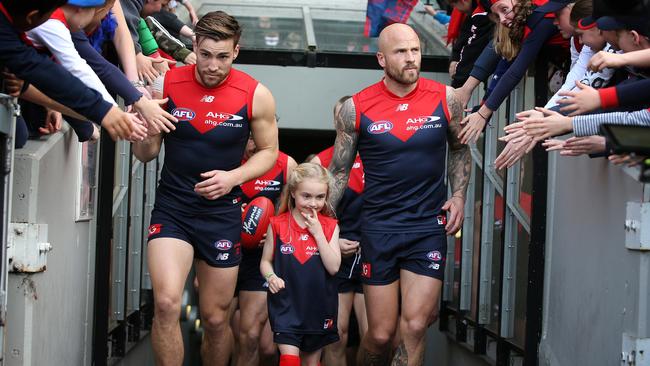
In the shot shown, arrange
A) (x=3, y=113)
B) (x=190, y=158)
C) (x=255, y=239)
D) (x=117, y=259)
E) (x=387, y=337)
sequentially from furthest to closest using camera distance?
(x=117, y=259), (x=255, y=239), (x=387, y=337), (x=190, y=158), (x=3, y=113)

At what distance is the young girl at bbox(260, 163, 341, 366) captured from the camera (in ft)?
21.5

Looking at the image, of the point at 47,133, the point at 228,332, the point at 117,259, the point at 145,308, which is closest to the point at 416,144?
the point at 228,332

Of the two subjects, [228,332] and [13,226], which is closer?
[13,226]

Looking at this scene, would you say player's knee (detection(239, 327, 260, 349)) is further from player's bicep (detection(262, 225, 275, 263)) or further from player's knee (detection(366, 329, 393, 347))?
player's bicep (detection(262, 225, 275, 263))

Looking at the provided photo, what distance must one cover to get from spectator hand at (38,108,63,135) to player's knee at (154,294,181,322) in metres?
1.13

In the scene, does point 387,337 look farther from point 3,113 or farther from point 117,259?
point 3,113

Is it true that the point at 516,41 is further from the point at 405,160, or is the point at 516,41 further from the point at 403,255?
the point at 403,255

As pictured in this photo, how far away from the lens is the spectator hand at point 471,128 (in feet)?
21.9

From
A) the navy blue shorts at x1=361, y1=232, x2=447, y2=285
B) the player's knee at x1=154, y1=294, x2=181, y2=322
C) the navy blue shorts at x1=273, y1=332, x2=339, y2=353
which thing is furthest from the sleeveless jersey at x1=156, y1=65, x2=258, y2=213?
the navy blue shorts at x1=361, y1=232, x2=447, y2=285

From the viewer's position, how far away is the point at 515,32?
6676mm

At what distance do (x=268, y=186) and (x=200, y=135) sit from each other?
5.22 ft

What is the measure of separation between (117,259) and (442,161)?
2.93 m

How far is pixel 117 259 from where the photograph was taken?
27.1ft

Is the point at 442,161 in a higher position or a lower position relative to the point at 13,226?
higher
